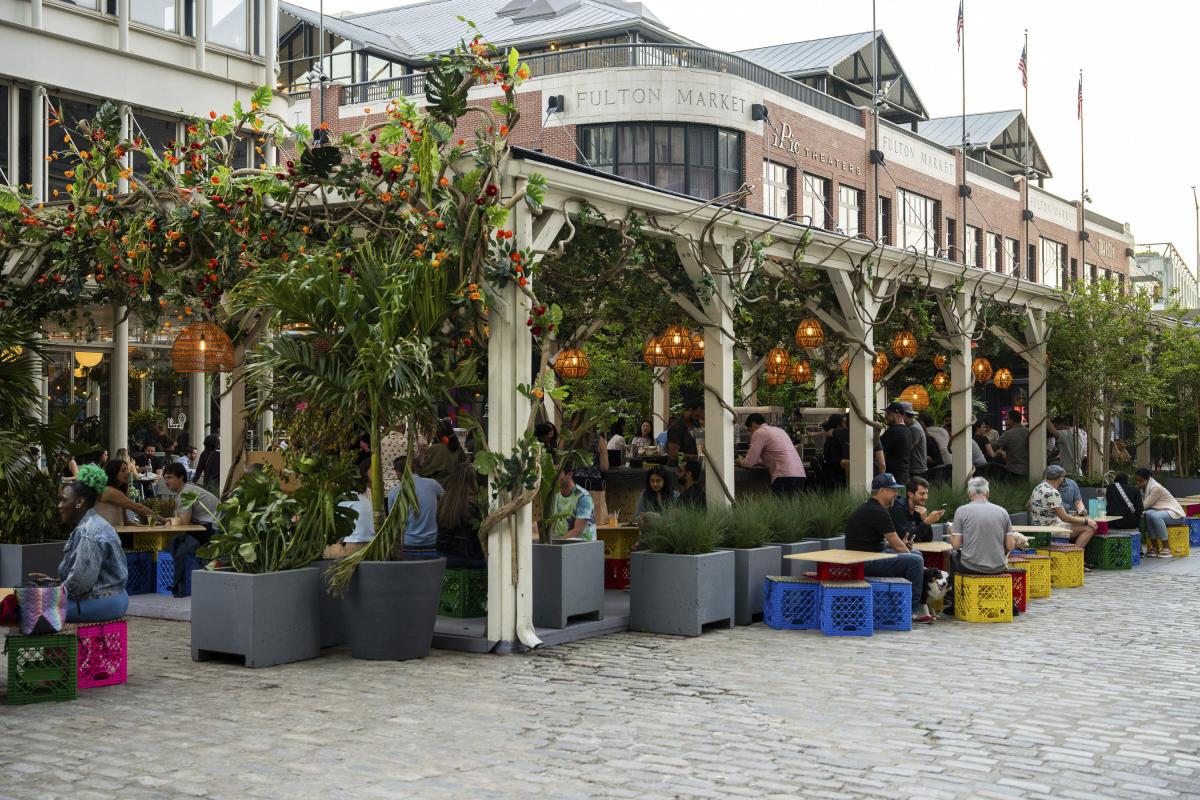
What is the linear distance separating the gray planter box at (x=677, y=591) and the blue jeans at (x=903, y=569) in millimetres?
1354

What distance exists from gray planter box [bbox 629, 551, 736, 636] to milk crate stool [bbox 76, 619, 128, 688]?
3925 mm

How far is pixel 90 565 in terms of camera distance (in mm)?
8023

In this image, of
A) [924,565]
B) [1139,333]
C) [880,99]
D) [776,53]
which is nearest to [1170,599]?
[924,565]

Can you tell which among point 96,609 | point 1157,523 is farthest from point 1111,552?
point 96,609

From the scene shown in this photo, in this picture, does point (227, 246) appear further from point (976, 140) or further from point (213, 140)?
point (976, 140)

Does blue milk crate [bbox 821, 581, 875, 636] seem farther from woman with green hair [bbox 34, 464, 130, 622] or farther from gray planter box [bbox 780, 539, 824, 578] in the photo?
woman with green hair [bbox 34, 464, 130, 622]

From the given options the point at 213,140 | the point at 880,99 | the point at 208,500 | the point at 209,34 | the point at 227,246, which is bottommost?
the point at 208,500

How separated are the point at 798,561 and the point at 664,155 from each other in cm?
2126

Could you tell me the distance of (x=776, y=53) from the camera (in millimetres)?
41719

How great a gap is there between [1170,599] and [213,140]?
983cm

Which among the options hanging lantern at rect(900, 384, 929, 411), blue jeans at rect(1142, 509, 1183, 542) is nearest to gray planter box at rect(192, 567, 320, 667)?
blue jeans at rect(1142, 509, 1183, 542)

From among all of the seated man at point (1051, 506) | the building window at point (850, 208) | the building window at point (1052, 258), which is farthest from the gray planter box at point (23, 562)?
the building window at point (1052, 258)

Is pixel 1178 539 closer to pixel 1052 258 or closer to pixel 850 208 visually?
pixel 850 208

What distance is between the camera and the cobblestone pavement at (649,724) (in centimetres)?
574
